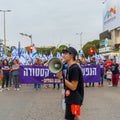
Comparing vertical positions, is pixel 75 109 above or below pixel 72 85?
below

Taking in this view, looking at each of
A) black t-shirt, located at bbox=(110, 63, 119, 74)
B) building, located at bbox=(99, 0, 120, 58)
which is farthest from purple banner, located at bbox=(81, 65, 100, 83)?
building, located at bbox=(99, 0, 120, 58)

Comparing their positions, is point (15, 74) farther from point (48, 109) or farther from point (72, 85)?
point (72, 85)

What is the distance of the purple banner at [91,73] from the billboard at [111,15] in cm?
5817

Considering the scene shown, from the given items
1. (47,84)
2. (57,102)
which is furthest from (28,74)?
(57,102)

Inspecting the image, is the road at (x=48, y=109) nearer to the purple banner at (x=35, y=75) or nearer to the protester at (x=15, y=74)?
the protester at (x=15, y=74)

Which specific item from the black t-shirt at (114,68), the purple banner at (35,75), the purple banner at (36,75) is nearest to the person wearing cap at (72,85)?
the purple banner at (36,75)

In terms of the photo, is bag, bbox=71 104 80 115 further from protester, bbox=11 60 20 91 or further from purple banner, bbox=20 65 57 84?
purple banner, bbox=20 65 57 84

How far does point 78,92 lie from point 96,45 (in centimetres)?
12027

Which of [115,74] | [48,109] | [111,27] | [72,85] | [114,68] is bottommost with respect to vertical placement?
[48,109]

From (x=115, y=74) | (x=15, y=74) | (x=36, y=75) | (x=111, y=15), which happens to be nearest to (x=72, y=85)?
(x=15, y=74)

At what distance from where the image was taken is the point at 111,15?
86750 mm

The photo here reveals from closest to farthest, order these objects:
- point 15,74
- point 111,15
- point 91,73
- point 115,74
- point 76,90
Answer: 1. point 76,90
2. point 15,74
3. point 91,73
4. point 115,74
5. point 111,15

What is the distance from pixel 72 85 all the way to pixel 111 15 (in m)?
81.5

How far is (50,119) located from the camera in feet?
36.3
